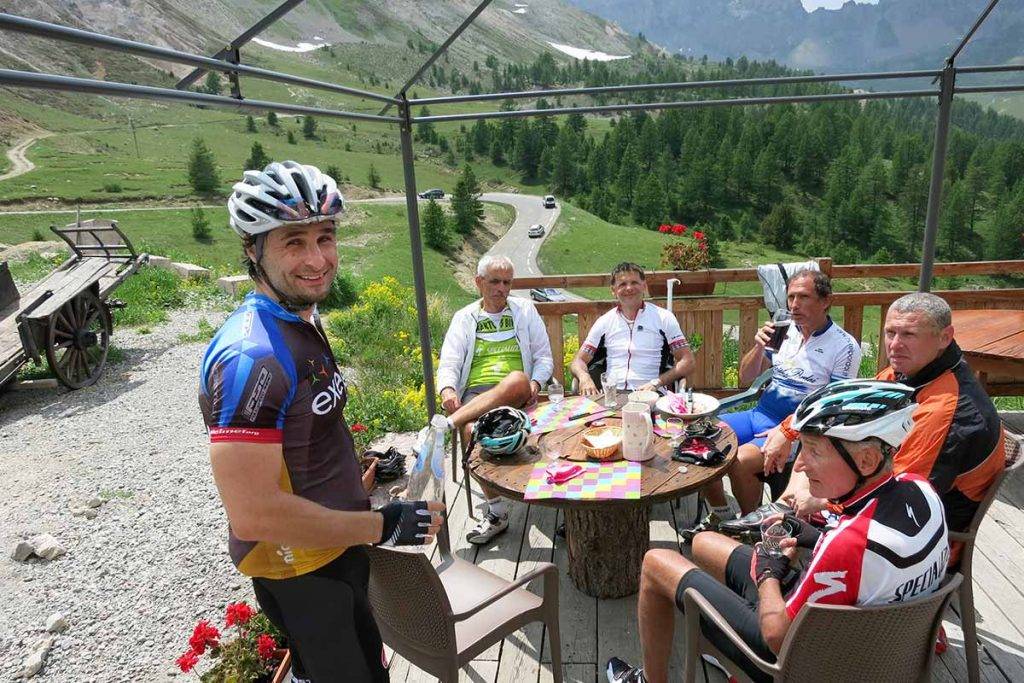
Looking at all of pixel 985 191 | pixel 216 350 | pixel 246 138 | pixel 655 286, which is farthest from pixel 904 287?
pixel 246 138

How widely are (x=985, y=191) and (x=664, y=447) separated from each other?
10888cm

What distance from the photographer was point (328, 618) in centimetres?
171

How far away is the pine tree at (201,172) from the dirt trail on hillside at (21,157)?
51.2 ft

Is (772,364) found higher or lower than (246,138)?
lower

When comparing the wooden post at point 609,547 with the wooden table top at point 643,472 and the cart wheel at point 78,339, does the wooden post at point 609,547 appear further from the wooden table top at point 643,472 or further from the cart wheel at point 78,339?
the cart wheel at point 78,339

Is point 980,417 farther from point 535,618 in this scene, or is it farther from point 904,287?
point 904,287

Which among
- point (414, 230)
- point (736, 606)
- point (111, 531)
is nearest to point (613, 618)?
point (736, 606)

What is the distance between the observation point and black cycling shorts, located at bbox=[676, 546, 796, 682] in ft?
6.45

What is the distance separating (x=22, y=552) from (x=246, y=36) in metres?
4.34

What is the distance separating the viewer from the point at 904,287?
71.6m

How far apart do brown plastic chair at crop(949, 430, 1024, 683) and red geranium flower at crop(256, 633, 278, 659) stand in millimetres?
2748

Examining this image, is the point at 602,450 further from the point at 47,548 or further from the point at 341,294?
the point at 341,294

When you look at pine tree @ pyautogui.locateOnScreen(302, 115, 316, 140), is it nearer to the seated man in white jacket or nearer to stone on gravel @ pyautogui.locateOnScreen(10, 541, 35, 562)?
stone on gravel @ pyautogui.locateOnScreen(10, 541, 35, 562)

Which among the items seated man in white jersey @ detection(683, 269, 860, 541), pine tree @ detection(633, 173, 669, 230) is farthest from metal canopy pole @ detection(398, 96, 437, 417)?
pine tree @ detection(633, 173, 669, 230)
